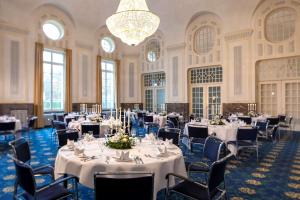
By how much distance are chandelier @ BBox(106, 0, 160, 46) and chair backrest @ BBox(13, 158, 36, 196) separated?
4.73 meters

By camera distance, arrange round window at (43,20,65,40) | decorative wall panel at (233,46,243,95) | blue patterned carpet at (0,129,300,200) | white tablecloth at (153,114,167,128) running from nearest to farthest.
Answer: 1. blue patterned carpet at (0,129,300,200)
2. white tablecloth at (153,114,167,128)
3. decorative wall panel at (233,46,243,95)
4. round window at (43,20,65,40)

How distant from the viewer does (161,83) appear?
51.8 ft

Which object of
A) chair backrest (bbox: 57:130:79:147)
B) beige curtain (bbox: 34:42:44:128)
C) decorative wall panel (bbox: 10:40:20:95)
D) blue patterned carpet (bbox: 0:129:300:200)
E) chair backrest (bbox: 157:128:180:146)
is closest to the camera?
blue patterned carpet (bbox: 0:129:300:200)

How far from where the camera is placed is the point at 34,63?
11.9 metres

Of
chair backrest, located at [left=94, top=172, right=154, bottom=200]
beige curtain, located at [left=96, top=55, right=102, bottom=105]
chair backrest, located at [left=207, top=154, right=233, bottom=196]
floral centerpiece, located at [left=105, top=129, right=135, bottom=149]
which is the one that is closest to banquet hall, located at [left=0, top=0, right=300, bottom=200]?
floral centerpiece, located at [left=105, top=129, right=135, bottom=149]

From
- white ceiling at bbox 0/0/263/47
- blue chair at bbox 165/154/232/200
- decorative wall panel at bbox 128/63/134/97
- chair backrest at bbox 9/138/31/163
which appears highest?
white ceiling at bbox 0/0/263/47

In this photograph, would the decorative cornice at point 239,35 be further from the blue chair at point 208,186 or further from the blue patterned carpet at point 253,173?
the blue chair at point 208,186

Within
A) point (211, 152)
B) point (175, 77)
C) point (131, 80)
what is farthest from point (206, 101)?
point (211, 152)

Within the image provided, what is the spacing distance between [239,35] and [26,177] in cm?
1208

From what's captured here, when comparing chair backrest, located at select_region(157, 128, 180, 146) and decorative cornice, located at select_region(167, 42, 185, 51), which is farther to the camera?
decorative cornice, located at select_region(167, 42, 185, 51)

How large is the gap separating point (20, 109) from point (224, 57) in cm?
1059

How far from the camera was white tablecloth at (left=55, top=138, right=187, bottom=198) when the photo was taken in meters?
2.76

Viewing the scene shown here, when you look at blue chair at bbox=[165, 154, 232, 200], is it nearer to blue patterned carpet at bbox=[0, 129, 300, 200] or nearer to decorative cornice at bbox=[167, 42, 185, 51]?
blue patterned carpet at bbox=[0, 129, 300, 200]

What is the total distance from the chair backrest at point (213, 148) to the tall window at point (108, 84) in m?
12.4
